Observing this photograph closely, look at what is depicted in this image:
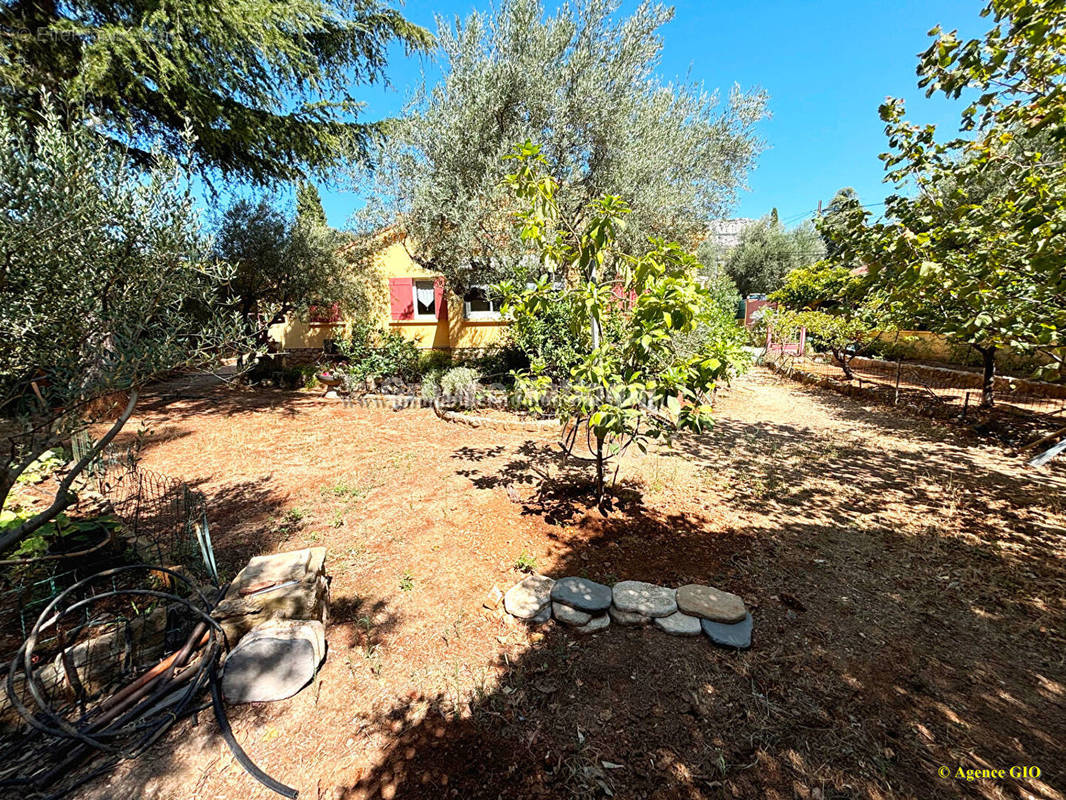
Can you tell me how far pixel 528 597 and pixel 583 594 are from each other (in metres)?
0.41

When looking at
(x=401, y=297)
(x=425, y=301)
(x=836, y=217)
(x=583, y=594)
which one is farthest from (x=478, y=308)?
(x=583, y=594)

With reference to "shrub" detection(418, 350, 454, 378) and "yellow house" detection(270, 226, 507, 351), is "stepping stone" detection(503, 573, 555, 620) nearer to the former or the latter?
"shrub" detection(418, 350, 454, 378)

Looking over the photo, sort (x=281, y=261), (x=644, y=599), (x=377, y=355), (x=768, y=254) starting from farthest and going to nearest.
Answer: (x=768, y=254)
(x=377, y=355)
(x=281, y=261)
(x=644, y=599)

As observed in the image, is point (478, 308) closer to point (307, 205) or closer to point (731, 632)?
point (307, 205)

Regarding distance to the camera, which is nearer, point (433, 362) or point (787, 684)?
point (787, 684)

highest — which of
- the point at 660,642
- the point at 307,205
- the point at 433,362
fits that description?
the point at 307,205

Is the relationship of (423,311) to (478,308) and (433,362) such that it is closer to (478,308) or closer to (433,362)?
(478,308)

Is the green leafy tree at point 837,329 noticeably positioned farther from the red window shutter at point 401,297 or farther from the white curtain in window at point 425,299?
the red window shutter at point 401,297

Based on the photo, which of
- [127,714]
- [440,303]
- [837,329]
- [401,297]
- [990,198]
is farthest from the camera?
[440,303]

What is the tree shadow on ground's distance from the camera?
6.13 feet

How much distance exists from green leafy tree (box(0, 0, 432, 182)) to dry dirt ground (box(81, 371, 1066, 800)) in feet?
20.6

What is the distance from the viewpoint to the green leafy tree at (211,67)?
20.5 ft

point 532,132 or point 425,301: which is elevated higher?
point 532,132

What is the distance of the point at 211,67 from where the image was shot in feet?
23.3
